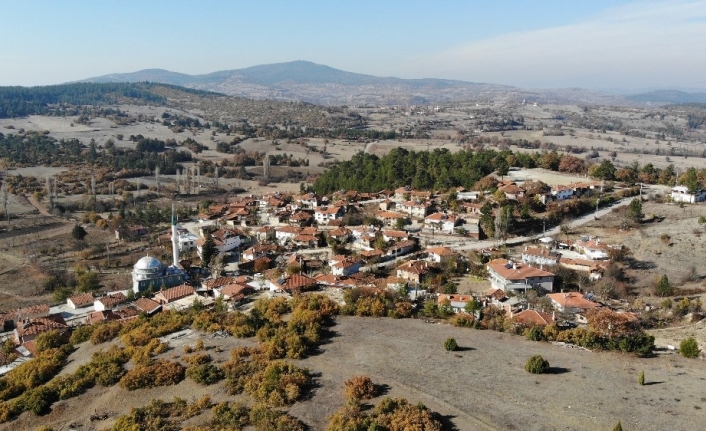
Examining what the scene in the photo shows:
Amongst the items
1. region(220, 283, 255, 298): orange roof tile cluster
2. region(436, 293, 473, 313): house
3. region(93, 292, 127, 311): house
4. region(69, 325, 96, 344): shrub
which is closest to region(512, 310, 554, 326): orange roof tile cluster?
region(436, 293, 473, 313): house

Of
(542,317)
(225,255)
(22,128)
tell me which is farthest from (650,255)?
(22,128)

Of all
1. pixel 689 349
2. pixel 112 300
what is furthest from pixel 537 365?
pixel 112 300

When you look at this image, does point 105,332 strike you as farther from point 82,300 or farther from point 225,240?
point 225,240

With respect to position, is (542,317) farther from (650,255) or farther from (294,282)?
(650,255)

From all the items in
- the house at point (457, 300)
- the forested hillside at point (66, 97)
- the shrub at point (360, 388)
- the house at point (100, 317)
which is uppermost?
the forested hillside at point (66, 97)

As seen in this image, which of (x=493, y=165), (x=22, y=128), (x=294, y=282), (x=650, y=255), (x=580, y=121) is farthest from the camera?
(x=580, y=121)

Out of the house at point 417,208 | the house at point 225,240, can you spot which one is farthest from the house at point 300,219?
the house at point 417,208

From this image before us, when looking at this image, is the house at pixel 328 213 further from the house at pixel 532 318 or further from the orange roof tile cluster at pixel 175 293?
the house at pixel 532 318
